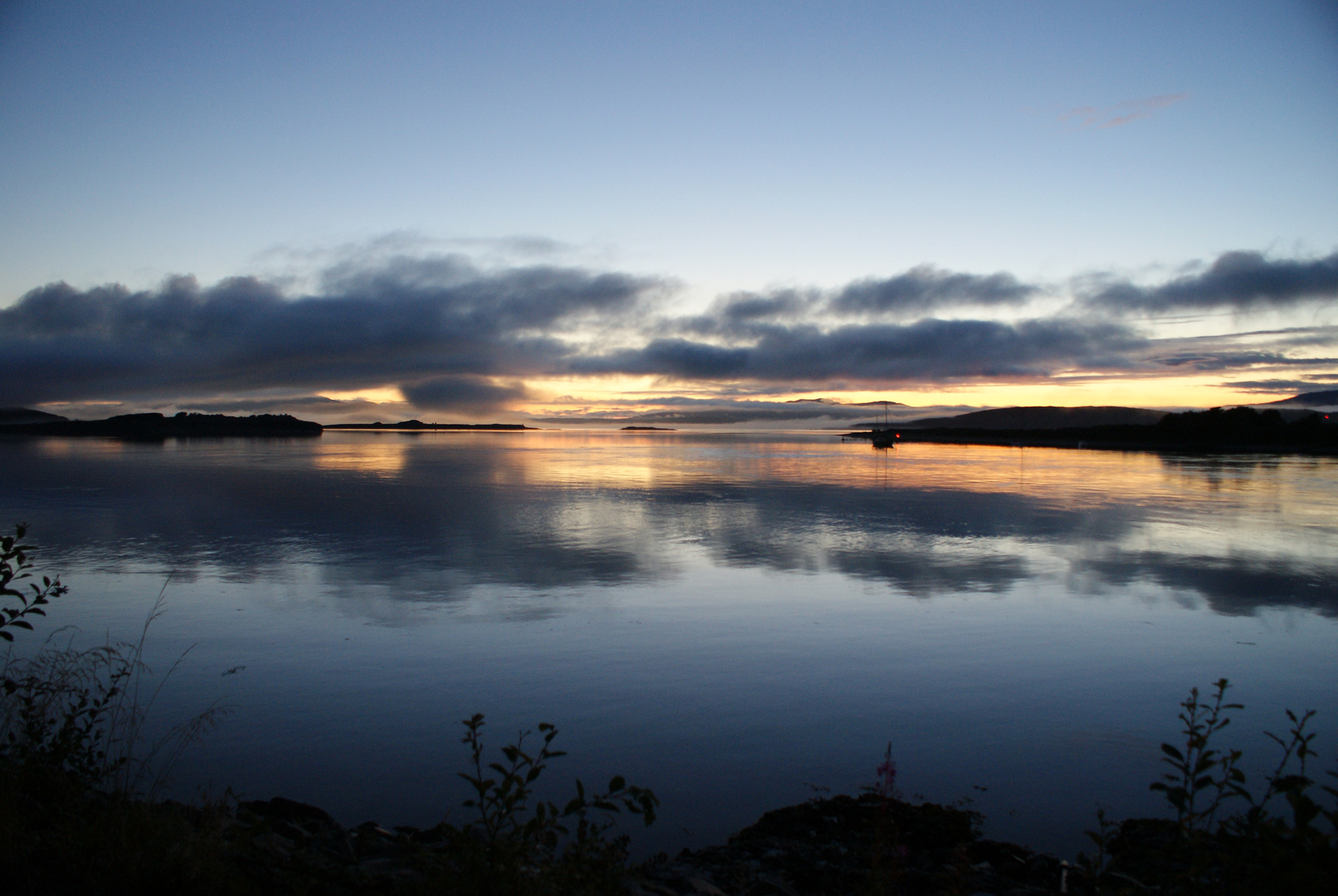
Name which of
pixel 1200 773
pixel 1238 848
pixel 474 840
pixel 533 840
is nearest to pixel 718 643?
pixel 1200 773

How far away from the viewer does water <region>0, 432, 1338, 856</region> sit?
201 inches

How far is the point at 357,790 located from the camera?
4.80m

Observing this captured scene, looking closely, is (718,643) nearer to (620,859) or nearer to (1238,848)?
(620,859)

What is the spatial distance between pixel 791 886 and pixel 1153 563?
11.2 m

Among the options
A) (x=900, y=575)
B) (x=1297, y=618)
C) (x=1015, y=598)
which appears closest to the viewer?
(x=1297, y=618)

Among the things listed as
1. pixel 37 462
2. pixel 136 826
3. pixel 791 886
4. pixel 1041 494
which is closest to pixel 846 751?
pixel 791 886

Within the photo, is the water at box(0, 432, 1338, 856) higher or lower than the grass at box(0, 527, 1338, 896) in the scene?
lower

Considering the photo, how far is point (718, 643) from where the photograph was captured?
25.7ft

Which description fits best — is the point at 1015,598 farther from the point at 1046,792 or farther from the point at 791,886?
the point at 791,886

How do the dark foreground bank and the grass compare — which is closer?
the grass

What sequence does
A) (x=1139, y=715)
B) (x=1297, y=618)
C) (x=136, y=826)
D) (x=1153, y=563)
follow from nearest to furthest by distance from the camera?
(x=136, y=826) < (x=1139, y=715) < (x=1297, y=618) < (x=1153, y=563)

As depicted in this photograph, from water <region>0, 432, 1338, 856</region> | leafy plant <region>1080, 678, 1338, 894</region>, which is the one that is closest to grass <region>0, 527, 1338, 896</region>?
leafy plant <region>1080, 678, 1338, 894</region>

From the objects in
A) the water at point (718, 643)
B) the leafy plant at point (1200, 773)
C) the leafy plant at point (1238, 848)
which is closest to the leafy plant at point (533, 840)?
the water at point (718, 643)

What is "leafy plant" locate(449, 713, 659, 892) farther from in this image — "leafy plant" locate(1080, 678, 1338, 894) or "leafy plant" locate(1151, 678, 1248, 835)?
"leafy plant" locate(1151, 678, 1248, 835)
